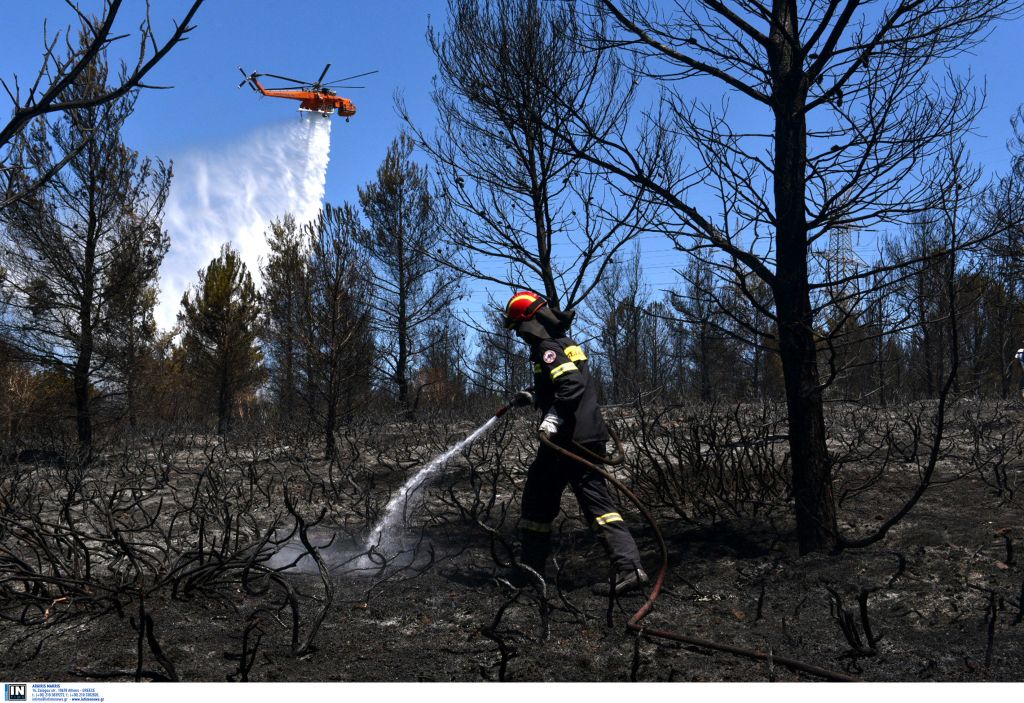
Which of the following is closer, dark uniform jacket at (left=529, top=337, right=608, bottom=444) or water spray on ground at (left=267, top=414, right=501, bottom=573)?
dark uniform jacket at (left=529, top=337, right=608, bottom=444)

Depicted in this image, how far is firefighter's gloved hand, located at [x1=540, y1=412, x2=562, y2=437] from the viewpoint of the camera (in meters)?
4.20

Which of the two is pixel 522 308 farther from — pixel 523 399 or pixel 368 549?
pixel 368 549

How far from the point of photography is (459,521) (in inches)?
225

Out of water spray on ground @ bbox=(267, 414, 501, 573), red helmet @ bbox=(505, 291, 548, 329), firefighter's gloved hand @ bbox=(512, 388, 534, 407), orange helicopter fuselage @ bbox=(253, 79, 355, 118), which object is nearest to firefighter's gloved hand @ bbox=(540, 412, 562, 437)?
firefighter's gloved hand @ bbox=(512, 388, 534, 407)

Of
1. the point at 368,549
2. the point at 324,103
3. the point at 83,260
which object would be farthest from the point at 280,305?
the point at 324,103

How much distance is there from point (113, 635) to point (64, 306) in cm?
1190

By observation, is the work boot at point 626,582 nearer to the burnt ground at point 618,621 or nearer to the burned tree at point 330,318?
the burnt ground at point 618,621

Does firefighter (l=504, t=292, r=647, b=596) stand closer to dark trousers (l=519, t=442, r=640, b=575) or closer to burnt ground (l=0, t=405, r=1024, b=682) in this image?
dark trousers (l=519, t=442, r=640, b=575)

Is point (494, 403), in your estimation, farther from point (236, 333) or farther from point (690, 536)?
point (690, 536)

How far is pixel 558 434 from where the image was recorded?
14.5ft

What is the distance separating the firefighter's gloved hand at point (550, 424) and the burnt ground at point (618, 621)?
855 mm


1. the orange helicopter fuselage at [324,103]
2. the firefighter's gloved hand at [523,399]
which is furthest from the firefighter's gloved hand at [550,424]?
the orange helicopter fuselage at [324,103]

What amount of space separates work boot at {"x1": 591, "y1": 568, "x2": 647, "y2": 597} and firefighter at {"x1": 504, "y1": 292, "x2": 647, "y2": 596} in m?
0.11

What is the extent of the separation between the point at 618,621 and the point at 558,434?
3.86ft
